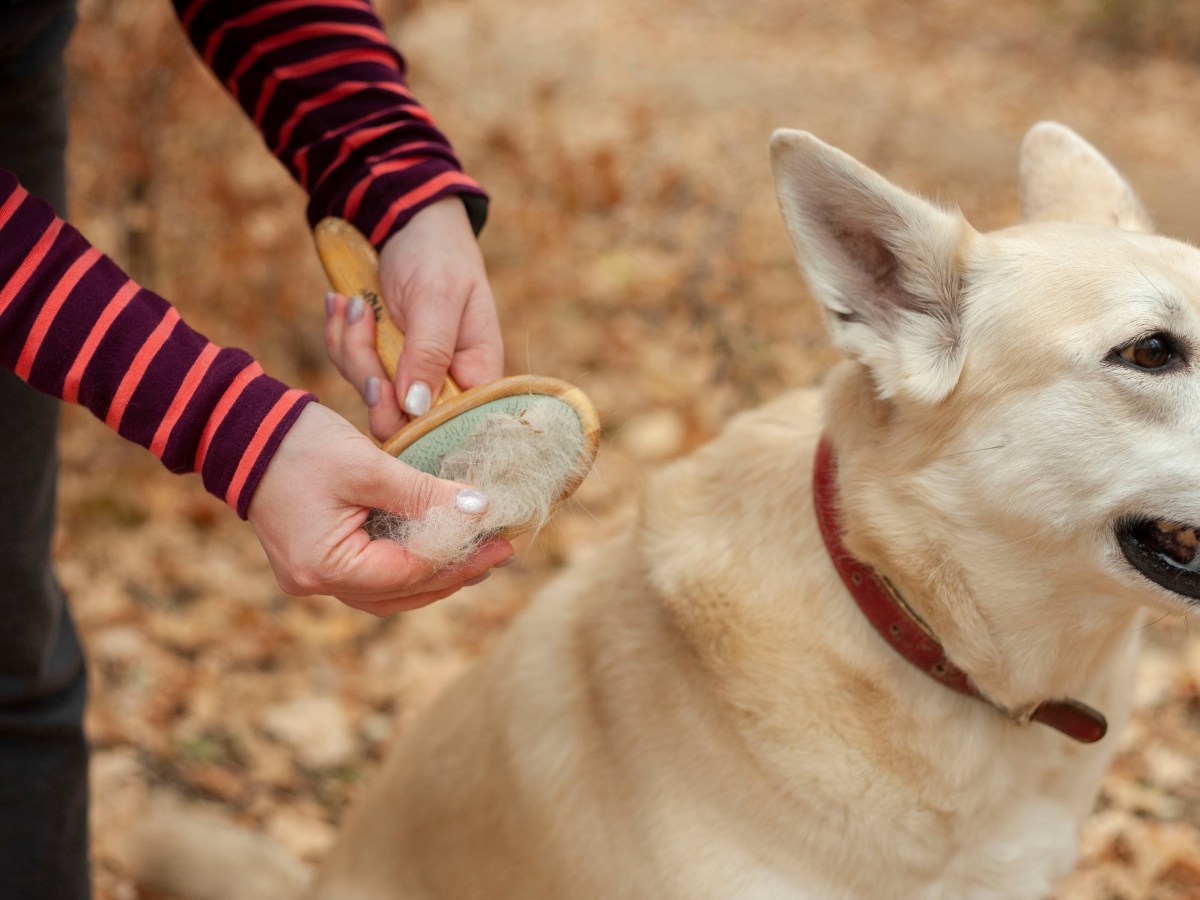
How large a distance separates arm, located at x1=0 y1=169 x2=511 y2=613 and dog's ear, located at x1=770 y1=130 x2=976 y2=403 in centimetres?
74

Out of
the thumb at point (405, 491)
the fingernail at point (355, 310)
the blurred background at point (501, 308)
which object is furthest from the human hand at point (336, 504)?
the blurred background at point (501, 308)

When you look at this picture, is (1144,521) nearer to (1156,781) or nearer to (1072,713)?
(1072,713)

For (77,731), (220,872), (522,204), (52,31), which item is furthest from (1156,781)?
(522,204)

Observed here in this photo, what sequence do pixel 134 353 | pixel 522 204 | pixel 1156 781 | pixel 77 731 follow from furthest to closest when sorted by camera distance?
pixel 522 204 → pixel 1156 781 → pixel 77 731 → pixel 134 353

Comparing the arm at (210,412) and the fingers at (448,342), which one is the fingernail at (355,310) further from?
the arm at (210,412)

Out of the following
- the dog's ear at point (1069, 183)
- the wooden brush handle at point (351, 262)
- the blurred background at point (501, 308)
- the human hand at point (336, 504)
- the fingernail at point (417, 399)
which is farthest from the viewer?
the blurred background at point (501, 308)

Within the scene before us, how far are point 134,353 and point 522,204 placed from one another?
415cm

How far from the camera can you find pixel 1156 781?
119 inches

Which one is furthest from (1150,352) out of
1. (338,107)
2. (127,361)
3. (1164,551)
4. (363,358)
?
(127,361)

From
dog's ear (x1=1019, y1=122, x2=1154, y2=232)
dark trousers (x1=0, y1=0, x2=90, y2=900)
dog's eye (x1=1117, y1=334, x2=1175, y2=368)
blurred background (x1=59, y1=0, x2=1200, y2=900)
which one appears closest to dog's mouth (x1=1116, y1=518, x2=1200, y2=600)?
dog's eye (x1=1117, y1=334, x2=1175, y2=368)

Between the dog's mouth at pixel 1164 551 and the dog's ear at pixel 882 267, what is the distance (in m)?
0.35

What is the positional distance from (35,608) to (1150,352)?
185 cm

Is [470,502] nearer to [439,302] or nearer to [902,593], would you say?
[439,302]

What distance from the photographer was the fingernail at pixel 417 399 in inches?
65.7
